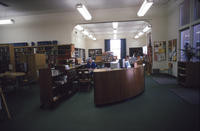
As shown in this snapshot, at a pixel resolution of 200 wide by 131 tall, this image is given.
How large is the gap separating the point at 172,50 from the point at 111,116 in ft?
19.1

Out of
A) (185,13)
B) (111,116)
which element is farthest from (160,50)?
(111,116)

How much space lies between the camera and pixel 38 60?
695 cm

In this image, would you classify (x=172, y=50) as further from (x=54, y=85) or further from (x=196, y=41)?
(x=54, y=85)

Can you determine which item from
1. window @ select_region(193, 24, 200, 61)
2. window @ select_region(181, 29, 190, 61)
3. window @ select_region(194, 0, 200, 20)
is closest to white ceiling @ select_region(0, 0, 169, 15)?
window @ select_region(194, 0, 200, 20)

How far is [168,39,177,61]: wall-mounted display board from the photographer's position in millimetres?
6396

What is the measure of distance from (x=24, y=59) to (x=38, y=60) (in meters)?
0.85

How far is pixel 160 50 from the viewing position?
7.21 m

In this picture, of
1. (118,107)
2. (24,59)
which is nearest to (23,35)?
(24,59)

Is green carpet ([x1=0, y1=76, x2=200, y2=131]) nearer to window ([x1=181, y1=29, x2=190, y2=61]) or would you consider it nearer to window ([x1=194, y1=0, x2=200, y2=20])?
window ([x1=181, y1=29, x2=190, y2=61])

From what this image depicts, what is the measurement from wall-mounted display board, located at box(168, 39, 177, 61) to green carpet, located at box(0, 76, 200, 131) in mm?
3512

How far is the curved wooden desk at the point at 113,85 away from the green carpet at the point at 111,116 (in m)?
0.22

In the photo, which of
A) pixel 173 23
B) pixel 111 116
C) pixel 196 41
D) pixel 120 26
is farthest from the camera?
pixel 120 26

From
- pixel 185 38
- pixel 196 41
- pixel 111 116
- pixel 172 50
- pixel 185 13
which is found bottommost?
pixel 111 116

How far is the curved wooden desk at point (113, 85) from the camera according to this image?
3381 millimetres
